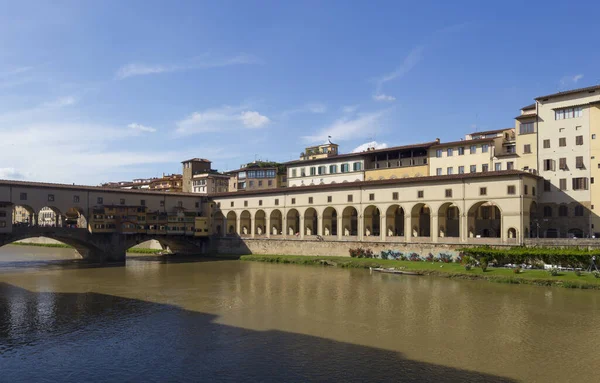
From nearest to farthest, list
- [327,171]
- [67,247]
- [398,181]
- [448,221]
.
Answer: [398,181]
[448,221]
[327,171]
[67,247]

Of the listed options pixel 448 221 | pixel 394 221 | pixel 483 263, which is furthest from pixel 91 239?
pixel 483 263

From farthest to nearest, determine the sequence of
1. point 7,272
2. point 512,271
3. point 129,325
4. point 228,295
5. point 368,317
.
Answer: point 7,272 → point 512,271 → point 228,295 → point 368,317 → point 129,325

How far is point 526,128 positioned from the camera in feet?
198

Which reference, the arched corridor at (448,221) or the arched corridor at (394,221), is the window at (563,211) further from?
the arched corridor at (394,221)

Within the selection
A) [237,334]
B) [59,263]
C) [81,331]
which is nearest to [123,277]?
[59,263]

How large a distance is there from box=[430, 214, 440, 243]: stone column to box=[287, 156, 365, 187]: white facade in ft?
67.6

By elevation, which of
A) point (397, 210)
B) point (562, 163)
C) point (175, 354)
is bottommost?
point (175, 354)

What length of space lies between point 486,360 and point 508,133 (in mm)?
50342

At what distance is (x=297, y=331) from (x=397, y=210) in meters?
45.3

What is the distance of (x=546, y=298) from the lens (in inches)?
1499

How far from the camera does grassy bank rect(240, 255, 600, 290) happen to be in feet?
140

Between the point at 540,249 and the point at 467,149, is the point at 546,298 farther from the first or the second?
the point at 467,149

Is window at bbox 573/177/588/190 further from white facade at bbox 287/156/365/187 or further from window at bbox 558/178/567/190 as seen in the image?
white facade at bbox 287/156/365/187

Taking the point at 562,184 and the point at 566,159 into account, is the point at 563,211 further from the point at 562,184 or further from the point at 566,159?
the point at 566,159
